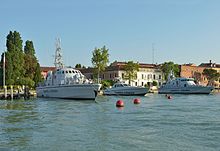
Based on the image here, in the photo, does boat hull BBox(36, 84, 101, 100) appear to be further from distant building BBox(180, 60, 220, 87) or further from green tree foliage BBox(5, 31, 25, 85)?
distant building BBox(180, 60, 220, 87)

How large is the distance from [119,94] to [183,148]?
69346 millimetres

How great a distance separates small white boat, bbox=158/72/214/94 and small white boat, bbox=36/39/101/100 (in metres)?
42.7

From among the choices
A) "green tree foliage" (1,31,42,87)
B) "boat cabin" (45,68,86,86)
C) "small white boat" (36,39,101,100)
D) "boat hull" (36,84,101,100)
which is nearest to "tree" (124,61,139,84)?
"green tree foliage" (1,31,42,87)

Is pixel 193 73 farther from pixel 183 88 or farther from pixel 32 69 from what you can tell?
pixel 32 69

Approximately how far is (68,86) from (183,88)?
47119mm

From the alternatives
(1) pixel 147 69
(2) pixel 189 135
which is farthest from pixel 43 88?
(1) pixel 147 69

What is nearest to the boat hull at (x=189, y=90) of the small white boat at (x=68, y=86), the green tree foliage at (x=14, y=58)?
the green tree foliage at (x=14, y=58)

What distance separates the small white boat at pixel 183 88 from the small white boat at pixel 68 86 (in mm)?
42677

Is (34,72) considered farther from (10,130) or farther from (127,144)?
(127,144)

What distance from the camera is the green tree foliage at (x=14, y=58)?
82.7 meters

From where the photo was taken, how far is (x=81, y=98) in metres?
59.6

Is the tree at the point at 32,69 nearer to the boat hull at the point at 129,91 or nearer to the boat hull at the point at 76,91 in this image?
the boat hull at the point at 129,91

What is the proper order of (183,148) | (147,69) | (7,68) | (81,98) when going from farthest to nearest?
(147,69)
(7,68)
(81,98)
(183,148)

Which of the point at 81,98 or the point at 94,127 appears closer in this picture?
the point at 94,127
